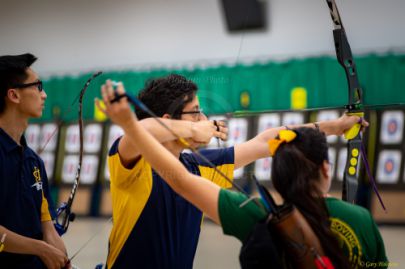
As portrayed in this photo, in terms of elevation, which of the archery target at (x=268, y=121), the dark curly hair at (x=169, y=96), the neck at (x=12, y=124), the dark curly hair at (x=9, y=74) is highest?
the dark curly hair at (x=9, y=74)

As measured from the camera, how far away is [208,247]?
397cm

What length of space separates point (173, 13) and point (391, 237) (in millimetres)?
3369

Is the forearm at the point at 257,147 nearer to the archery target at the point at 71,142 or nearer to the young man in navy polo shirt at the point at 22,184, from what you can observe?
the young man in navy polo shirt at the point at 22,184

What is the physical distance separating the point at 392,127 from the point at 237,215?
453cm

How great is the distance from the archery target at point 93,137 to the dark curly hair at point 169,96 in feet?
15.7

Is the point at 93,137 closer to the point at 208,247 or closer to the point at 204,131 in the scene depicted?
the point at 208,247

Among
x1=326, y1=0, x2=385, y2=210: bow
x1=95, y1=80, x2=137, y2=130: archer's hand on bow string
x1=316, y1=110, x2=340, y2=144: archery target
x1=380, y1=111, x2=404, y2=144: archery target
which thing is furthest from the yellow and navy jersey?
x1=380, y1=111, x2=404, y2=144: archery target

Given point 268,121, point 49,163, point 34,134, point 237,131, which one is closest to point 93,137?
point 49,163

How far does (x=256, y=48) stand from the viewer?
557cm

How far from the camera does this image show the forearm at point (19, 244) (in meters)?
1.38

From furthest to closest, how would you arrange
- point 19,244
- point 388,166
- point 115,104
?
point 388,166 → point 19,244 → point 115,104

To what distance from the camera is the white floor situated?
10.8 ft

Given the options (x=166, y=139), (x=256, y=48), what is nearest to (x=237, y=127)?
(x=256, y=48)

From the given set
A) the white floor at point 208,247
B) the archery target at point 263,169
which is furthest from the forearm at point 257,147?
the archery target at point 263,169
